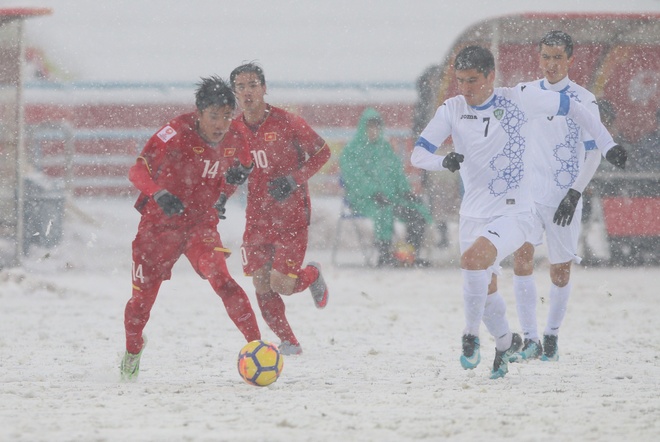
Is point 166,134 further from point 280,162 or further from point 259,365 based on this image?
point 280,162

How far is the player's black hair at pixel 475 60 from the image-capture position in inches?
243

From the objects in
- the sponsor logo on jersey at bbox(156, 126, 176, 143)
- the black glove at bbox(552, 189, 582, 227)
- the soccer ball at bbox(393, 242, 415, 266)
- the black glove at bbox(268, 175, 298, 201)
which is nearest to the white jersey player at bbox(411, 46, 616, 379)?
the black glove at bbox(552, 189, 582, 227)

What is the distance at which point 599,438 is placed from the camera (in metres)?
4.38

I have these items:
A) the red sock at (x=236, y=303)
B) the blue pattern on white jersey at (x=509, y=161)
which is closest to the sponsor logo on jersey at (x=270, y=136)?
the red sock at (x=236, y=303)

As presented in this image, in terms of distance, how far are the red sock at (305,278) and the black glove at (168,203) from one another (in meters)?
2.03

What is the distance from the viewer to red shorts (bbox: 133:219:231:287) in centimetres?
611

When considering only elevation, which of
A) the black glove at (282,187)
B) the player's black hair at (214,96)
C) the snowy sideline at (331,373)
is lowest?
the snowy sideline at (331,373)

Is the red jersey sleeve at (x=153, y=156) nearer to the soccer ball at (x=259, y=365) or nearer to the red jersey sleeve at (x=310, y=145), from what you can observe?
the soccer ball at (x=259, y=365)

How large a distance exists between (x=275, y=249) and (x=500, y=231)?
6.30ft

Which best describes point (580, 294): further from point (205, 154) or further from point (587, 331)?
point (205, 154)

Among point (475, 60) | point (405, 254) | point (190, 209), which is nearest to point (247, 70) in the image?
point (190, 209)

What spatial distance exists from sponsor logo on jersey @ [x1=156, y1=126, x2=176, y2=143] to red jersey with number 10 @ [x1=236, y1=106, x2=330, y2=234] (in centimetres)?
129

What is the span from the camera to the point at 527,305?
24.2ft

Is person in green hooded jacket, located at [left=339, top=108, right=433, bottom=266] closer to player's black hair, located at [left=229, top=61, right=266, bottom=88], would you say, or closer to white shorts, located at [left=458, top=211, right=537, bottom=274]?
player's black hair, located at [left=229, top=61, right=266, bottom=88]
